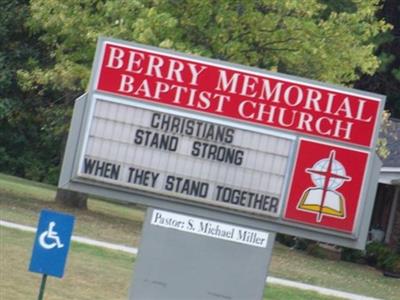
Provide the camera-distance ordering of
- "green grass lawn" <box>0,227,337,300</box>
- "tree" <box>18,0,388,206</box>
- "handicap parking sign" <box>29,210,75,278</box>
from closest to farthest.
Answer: "handicap parking sign" <box>29,210,75,278</box> → "green grass lawn" <box>0,227,337,300</box> → "tree" <box>18,0,388,206</box>

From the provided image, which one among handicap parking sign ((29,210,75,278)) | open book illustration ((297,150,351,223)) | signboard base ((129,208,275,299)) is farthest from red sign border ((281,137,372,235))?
handicap parking sign ((29,210,75,278))

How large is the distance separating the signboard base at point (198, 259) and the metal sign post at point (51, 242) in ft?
4.02

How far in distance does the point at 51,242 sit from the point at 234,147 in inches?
88.4

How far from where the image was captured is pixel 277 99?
38.8ft

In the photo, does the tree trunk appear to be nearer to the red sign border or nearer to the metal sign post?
the red sign border

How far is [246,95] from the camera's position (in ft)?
38.8

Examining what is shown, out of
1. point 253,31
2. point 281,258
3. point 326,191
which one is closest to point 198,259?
point 326,191

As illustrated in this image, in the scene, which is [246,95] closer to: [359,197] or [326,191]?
[326,191]

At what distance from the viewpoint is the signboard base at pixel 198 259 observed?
1186 cm

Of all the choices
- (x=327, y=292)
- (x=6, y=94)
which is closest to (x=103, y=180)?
(x=327, y=292)

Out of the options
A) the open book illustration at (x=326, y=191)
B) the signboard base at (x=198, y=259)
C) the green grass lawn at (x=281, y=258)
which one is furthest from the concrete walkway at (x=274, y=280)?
the open book illustration at (x=326, y=191)

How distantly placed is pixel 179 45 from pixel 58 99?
8566 mm

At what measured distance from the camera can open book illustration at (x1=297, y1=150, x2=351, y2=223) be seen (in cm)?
1177

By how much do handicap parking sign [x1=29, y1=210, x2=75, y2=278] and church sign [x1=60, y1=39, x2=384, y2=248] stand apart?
3.40 ft
